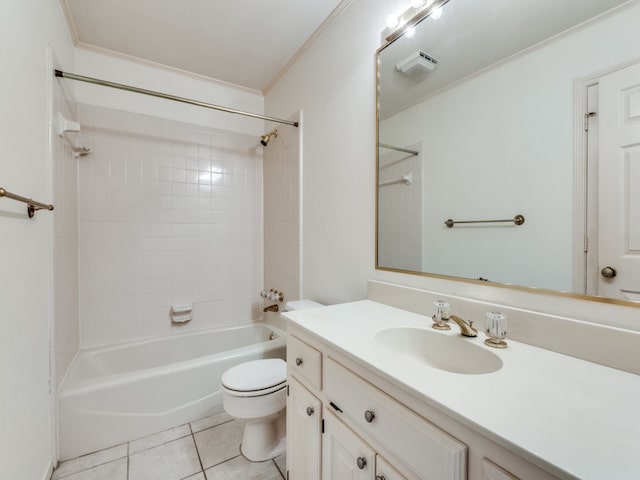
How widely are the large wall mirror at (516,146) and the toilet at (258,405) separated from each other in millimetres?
869

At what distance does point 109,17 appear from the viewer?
171 cm

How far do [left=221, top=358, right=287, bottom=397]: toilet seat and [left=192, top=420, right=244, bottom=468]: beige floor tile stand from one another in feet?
1.27

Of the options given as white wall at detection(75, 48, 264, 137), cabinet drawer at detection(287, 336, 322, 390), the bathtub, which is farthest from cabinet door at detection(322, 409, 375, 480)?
white wall at detection(75, 48, 264, 137)

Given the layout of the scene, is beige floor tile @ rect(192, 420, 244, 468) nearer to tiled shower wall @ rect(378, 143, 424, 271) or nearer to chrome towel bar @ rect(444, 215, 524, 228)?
tiled shower wall @ rect(378, 143, 424, 271)

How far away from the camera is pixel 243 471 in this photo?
54.8 inches

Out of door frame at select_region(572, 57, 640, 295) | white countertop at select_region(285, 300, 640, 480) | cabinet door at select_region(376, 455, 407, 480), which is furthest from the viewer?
door frame at select_region(572, 57, 640, 295)

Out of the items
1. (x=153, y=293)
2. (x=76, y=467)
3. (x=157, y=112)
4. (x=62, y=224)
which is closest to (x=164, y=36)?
(x=157, y=112)

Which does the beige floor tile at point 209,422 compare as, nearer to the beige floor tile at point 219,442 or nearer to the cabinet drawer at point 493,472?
the beige floor tile at point 219,442

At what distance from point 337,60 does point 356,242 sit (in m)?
1.10

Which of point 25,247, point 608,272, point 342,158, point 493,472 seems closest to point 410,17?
point 342,158

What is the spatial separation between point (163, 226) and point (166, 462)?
1.60m

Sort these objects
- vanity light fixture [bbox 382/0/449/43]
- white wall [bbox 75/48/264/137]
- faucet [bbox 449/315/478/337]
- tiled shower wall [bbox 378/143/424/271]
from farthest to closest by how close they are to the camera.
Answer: white wall [bbox 75/48/264/137] < tiled shower wall [bbox 378/143/424/271] < vanity light fixture [bbox 382/0/449/43] < faucet [bbox 449/315/478/337]

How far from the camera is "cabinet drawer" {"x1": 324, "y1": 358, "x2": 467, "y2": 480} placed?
1.79 feet

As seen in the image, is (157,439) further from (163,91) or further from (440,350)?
(163,91)
